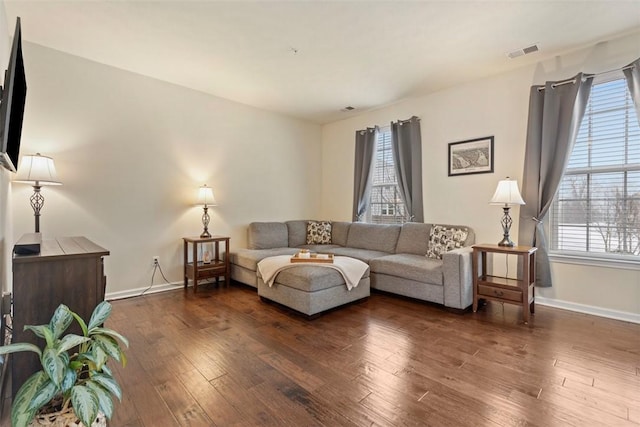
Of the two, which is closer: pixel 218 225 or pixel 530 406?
pixel 530 406

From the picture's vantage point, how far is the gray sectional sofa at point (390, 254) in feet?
10.3

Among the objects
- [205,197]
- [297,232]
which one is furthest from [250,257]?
[297,232]

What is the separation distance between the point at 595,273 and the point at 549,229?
0.57 m

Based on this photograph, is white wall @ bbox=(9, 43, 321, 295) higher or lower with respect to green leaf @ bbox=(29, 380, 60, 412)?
higher

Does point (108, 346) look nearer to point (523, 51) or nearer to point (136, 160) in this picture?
point (136, 160)

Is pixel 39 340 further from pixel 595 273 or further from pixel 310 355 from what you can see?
pixel 595 273

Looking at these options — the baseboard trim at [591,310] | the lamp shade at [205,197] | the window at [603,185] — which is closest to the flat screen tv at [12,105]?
the lamp shade at [205,197]

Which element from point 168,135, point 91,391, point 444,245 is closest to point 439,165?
point 444,245

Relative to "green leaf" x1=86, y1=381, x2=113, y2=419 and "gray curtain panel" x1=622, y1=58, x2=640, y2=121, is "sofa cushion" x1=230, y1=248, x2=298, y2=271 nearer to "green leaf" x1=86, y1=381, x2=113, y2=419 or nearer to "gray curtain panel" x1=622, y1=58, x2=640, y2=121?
"green leaf" x1=86, y1=381, x2=113, y2=419

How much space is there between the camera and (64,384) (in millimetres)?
1157

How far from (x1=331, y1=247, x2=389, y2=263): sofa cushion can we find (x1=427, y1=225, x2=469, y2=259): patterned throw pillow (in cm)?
69

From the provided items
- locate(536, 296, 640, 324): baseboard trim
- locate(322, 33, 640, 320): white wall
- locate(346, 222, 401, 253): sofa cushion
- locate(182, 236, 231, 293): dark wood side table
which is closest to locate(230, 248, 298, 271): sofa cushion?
locate(182, 236, 231, 293): dark wood side table

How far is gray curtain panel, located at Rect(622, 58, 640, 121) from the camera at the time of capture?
273 cm

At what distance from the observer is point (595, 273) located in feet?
9.91
